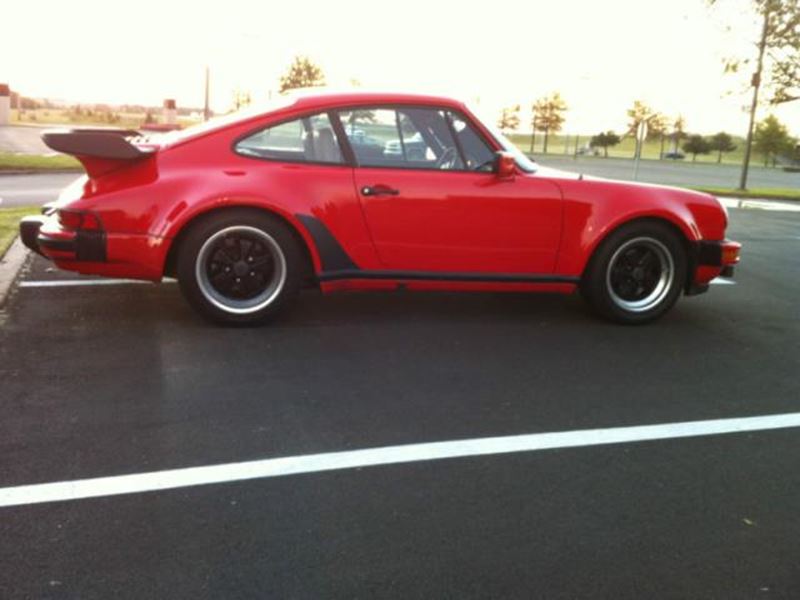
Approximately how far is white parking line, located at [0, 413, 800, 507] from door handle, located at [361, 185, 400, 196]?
204 centimetres

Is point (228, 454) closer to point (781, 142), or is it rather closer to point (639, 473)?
point (639, 473)

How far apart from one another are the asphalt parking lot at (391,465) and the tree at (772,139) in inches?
3000

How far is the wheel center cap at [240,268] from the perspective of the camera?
193 inches

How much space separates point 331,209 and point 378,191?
31 centimetres

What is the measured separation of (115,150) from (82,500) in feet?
8.45

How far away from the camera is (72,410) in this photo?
3.47m

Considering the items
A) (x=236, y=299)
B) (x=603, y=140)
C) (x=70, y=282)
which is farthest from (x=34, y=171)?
(x=603, y=140)

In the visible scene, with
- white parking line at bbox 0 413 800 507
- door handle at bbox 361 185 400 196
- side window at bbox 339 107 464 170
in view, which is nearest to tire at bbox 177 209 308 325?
door handle at bbox 361 185 400 196

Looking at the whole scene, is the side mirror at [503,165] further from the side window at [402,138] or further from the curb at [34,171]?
the curb at [34,171]

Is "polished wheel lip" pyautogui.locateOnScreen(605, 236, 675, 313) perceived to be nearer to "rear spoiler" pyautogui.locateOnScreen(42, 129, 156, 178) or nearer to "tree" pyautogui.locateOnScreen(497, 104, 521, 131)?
"rear spoiler" pyautogui.locateOnScreen(42, 129, 156, 178)

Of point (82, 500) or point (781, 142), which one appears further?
point (781, 142)

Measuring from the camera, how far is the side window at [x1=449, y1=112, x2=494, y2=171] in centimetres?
504

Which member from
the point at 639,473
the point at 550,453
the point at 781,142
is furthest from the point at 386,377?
the point at 781,142

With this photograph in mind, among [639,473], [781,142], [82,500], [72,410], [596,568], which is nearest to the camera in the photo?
[596,568]
